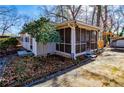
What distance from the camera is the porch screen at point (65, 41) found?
9.49 m

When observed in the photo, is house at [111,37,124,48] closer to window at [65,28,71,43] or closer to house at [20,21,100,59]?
house at [20,21,100,59]

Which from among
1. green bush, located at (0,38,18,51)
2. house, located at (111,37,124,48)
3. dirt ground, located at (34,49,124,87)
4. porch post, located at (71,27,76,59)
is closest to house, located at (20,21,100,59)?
porch post, located at (71,27,76,59)

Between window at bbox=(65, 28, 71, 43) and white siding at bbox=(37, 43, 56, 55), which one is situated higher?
window at bbox=(65, 28, 71, 43)

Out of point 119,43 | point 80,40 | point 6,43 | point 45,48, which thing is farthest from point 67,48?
point 119,43

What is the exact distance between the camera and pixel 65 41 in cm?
986

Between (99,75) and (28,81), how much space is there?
9.30ft

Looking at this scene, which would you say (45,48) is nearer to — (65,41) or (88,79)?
(65,41)

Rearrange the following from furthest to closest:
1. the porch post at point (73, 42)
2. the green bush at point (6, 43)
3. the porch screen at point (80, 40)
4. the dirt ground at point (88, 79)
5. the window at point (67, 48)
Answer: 1. the green bush at point (6, 43)
2. the porch screen at point (80, 40)
3. the window at point (67, 48)
4. the porch post at point (73, 42)
5. the dirt ground at point (88, 79)

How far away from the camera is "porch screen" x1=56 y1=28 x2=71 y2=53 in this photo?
31.1ft

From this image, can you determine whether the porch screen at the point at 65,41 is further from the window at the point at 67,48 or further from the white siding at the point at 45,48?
the white siding at the point at 45,48

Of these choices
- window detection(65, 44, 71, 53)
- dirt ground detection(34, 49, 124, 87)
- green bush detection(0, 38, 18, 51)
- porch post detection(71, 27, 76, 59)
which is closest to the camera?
dirt ground detection(34, 49, 124, 87)

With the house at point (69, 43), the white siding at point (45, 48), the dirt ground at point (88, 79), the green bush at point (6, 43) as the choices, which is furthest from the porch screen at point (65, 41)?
the green bush at point (6, 43)
